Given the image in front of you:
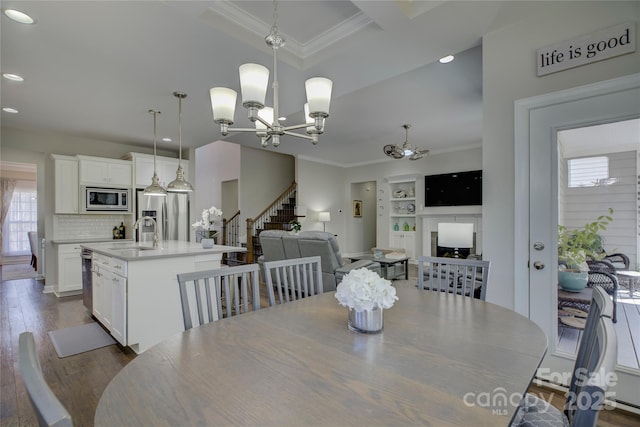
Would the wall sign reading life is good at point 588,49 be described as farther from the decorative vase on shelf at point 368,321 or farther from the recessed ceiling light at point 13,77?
the recessed ceiling light at point 13,77

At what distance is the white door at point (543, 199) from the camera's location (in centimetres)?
209

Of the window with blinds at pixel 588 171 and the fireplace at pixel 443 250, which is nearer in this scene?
the window with blinds at pixel 588 171

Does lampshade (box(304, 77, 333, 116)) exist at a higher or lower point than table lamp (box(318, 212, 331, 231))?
higher

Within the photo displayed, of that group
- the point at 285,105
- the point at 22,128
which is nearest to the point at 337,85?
the point at 285,105

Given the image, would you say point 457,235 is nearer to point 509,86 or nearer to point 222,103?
point 509,86

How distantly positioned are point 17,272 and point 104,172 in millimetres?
4050

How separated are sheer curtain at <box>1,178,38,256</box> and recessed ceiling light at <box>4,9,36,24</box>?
331 inches

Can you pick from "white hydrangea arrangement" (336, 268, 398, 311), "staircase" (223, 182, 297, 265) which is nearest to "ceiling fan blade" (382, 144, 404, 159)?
"staircase" (223, 182, 297, 265)

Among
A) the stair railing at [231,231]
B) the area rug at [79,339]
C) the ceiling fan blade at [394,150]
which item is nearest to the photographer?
the area rug at [79,339]

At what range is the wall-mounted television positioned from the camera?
22.6ft

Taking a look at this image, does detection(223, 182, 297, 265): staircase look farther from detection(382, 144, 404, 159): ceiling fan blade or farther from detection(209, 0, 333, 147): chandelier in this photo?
detection(209, 0, 333, 147): chandelier

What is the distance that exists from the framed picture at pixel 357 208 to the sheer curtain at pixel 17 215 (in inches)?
362

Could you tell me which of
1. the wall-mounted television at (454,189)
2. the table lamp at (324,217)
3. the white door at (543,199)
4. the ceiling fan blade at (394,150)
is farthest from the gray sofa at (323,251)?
the table lamp at (324,217)

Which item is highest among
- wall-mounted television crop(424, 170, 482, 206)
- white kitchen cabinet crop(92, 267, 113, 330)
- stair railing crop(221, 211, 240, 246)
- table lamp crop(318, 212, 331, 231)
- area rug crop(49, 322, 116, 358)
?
wall-mounted television crop(424, 170, 482, 206)
